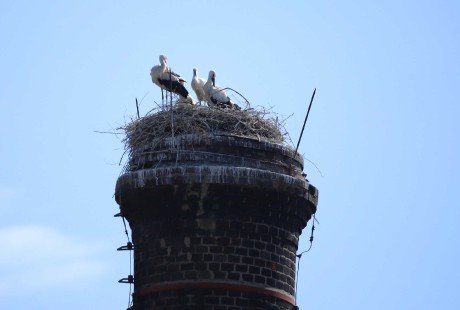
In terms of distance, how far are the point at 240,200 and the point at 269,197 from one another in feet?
2.43

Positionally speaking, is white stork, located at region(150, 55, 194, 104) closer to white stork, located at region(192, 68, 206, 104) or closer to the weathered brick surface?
white stork, located at region(192, 68, 206, 104)

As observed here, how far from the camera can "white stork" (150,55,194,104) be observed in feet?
157

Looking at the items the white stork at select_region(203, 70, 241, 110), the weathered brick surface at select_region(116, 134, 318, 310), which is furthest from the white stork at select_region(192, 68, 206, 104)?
the weathered brick surface at select_region(116, 134, 318, 310)

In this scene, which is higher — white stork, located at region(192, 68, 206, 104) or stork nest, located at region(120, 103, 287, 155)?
white stork, located at region(192, 68, 206, 104)

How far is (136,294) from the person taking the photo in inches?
1703

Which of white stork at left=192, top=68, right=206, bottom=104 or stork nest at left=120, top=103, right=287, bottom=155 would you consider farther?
white stork at left=192, top=68, right=206, bottom=104

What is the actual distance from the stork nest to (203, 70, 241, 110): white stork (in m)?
1.05

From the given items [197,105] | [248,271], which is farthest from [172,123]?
[248,271]

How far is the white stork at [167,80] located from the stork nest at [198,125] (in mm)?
2761

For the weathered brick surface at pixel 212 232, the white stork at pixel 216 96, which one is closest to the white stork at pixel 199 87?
the white stork at pixel 216 96

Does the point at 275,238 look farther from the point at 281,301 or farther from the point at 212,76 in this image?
the point at 212,76

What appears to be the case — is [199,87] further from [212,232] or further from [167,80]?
[212,232]

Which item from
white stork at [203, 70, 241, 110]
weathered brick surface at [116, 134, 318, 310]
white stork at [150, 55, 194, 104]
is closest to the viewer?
weathered brick surface at [116, 134, 318, 310]

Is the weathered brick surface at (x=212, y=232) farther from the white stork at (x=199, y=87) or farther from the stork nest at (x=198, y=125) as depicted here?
the white stork at (x=199, y=87)
